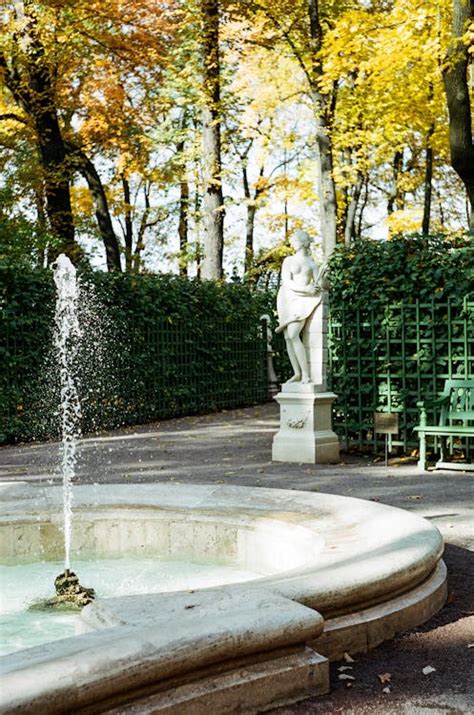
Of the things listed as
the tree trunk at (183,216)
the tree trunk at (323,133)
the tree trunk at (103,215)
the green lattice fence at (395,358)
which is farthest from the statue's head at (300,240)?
the tree trunk at (183,216)

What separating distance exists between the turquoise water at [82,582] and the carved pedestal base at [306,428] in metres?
5.51

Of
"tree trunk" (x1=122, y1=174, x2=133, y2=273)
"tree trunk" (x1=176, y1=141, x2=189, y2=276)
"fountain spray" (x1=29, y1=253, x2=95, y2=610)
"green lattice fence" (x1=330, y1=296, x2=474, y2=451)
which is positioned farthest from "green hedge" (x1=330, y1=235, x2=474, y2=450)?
"tree trunk" (x1=122, y1=174, x2=133, y2=273)

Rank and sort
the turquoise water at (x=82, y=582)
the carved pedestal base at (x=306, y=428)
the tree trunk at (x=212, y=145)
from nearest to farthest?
the turquoise water at (x=82, y=582)
the carved pedestal base at (x=306, y=428)
the tree trunk at (x=212, y=145)

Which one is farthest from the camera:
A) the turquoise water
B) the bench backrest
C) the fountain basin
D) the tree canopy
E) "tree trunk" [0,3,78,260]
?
"tree trunk" [0,3,78,260]

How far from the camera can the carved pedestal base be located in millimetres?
11867

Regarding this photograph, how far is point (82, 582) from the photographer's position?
600 centimetres

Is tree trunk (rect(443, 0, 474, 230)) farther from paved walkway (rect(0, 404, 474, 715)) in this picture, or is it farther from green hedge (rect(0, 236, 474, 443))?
paved walkway (rect(0, 404, 474, 715))

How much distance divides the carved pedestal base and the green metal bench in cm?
122

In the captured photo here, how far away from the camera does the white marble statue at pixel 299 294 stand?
470 inches

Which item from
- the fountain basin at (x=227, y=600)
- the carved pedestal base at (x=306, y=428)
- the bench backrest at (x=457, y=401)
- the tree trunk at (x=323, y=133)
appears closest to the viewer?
the fountain basin at (x=227, y=600)

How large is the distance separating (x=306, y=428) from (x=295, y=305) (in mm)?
1573

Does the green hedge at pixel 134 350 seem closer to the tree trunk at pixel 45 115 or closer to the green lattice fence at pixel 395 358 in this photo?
the tree trunk at pixel 45 115

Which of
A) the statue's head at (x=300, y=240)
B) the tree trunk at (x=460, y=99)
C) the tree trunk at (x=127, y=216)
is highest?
the tree trunk at (x=127, y=216)

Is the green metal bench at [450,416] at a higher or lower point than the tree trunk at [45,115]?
lower
